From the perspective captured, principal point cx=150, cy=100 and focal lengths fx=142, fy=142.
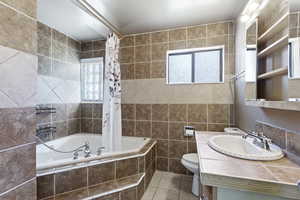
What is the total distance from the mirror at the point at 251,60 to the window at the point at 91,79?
8.06 ft

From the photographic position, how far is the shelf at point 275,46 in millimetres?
971

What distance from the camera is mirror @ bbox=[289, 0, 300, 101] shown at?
861 mm

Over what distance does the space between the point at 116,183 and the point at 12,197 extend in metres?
0.90

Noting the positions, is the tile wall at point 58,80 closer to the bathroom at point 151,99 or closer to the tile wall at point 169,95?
the bathroom at point 151,99

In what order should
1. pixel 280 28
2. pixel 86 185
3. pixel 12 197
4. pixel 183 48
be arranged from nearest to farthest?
pixel 12 197
pixel 280 28
pixel 86 185
pixel 183 48

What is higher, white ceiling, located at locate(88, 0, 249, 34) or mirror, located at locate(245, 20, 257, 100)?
white ceiling, located at locate(88, 0, 249, 34)

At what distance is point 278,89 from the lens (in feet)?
3.53

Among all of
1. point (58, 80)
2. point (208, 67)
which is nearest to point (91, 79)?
point (58, 80)

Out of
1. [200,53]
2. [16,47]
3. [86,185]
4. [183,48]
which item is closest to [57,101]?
[86,185]

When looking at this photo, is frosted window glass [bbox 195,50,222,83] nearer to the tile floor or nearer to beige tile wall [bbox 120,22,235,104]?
beige tile wall [bbox 120,22,235,104]

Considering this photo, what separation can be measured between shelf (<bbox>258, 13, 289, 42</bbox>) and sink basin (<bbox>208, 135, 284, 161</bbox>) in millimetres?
879

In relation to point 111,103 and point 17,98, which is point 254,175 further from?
point 111,103

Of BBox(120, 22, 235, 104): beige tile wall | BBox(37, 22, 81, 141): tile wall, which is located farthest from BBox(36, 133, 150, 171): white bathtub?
BBox(120, 22, 235, 104): beige tile wall

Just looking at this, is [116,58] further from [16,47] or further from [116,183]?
[116,183]
